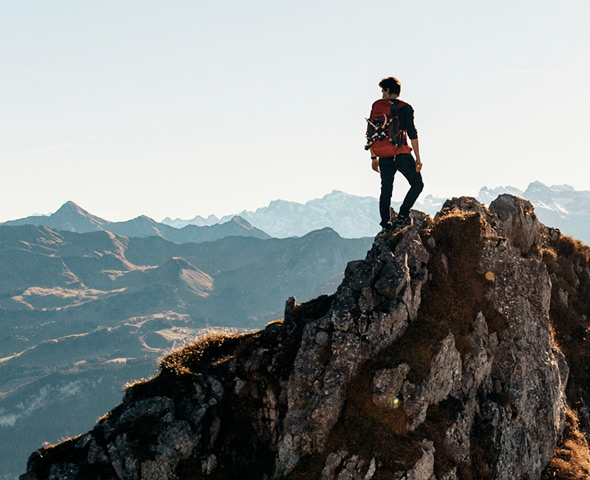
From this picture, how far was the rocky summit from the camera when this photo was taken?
19.4m

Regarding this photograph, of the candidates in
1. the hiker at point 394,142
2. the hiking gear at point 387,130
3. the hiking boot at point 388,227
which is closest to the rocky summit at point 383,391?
the hiking boot at point 388,227

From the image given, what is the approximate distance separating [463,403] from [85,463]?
1522cm

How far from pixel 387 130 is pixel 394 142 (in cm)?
72

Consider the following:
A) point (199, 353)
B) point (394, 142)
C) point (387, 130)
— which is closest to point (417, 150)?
point (394, 142)

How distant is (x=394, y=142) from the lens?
1007 inches

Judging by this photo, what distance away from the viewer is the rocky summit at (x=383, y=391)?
19.4 metres

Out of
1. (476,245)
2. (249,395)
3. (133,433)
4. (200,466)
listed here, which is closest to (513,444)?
(476,245)

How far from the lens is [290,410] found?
67.0 ft

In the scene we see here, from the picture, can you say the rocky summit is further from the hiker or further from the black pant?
the hiker

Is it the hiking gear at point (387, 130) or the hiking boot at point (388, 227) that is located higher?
the hiking gear at point (387, 130)

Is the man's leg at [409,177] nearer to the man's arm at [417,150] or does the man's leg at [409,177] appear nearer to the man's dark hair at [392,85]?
the man's arm at [417,150]

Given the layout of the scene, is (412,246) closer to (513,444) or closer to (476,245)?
(476,245)

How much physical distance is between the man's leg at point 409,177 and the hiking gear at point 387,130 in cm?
44

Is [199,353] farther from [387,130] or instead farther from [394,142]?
[387,130]
